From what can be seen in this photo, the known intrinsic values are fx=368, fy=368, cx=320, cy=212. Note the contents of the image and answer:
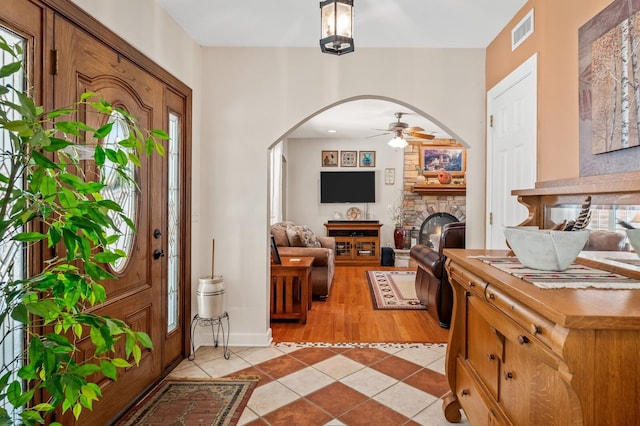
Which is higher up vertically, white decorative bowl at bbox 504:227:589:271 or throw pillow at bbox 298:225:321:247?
white decorative bowl at bbox 504:227:589:271

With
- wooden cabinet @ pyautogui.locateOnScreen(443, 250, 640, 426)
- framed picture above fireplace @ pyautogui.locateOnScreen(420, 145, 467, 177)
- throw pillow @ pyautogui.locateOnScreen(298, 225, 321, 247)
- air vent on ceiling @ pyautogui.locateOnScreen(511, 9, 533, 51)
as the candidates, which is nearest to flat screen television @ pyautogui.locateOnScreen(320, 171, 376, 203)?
framed picture above fireplace @ pyautogui.locateOnScreen(420, 145, 467, 177)

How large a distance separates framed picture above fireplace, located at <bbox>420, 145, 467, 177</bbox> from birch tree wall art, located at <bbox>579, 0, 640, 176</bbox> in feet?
19.5

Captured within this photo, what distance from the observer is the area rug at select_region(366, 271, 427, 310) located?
4344 millimetres

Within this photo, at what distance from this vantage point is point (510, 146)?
102 inches

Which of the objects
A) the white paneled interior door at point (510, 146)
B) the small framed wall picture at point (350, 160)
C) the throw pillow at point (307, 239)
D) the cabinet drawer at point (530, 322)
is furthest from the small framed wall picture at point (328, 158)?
the cabinet drawer at point (530, 322)

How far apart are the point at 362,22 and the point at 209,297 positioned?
2328mm

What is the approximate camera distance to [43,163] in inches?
30.7

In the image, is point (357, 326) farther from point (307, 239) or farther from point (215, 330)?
point (307, 239)

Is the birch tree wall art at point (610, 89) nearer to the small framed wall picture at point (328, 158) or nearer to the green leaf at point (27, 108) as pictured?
A: the green leaf at point (27, 108)

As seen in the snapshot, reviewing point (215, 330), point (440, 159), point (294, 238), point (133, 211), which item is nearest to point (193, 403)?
point (215, 330)

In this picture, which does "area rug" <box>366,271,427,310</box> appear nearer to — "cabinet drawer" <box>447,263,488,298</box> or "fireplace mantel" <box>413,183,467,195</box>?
"fireplace mantel" <box>413,183,467,195</box>

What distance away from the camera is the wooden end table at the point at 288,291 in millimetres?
3684

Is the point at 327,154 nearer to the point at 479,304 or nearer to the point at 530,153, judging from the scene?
the point at 530,153

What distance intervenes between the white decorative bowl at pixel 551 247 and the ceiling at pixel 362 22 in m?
1.78
